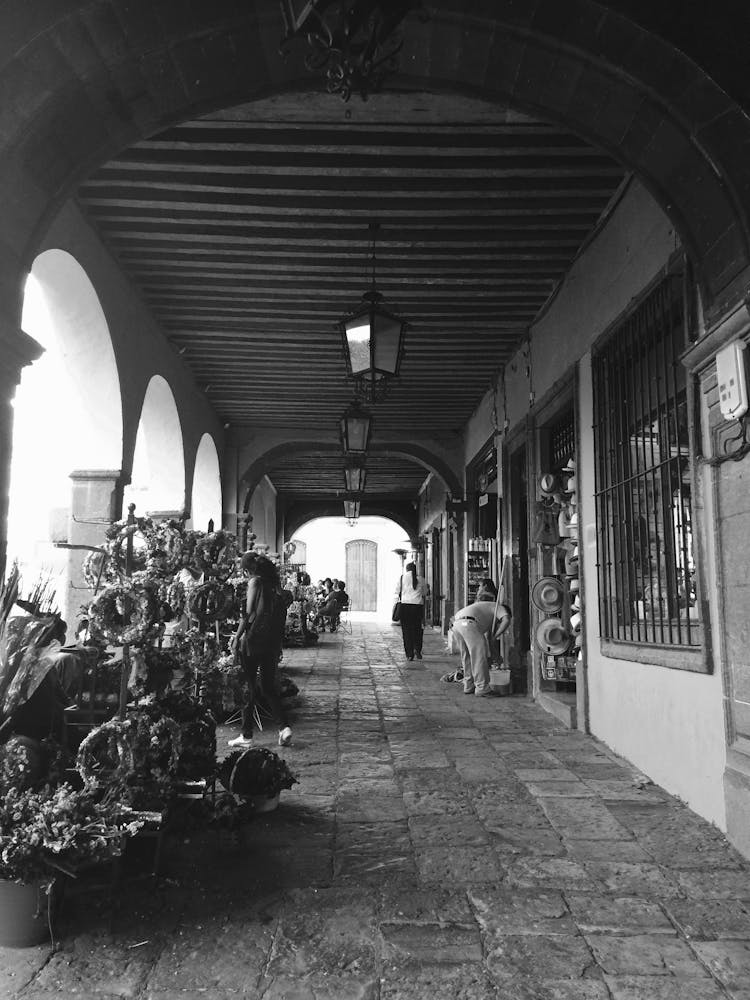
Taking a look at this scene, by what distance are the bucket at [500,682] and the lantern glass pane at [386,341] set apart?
376cm

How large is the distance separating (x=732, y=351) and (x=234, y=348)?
6.43m

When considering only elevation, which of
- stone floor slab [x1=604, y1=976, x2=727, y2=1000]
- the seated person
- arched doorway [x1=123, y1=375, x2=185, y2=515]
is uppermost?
arched doorway [x1=123, y1=375, x2=185, y2=515]

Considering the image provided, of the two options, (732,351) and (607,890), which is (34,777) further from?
(732,351)

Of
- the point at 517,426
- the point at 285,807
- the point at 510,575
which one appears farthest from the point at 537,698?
the point at 285,807

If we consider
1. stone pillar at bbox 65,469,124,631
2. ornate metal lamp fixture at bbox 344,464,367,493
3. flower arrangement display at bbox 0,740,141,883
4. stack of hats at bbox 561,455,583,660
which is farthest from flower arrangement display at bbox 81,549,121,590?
ornate metal lamp fixture at bbox 344,464,367,493

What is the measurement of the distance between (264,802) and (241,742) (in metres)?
1.75

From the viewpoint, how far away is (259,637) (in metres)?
5.90

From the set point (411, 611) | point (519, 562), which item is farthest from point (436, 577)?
point (519, 562)

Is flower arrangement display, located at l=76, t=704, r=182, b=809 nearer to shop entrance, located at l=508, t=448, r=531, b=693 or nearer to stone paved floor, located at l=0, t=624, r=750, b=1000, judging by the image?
stone paved floor, located at l=0, t=624, r=750, b=1000

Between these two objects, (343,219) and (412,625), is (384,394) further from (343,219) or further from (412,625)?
(412,625)

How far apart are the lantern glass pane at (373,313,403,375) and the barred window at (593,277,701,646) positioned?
1507 mm

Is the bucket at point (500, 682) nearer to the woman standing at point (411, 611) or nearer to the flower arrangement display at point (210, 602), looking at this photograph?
the woman standing at point (411, 611)

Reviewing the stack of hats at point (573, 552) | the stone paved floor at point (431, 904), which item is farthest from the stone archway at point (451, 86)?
the stack of hats at point (573, 552)

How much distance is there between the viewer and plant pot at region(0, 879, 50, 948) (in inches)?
101
